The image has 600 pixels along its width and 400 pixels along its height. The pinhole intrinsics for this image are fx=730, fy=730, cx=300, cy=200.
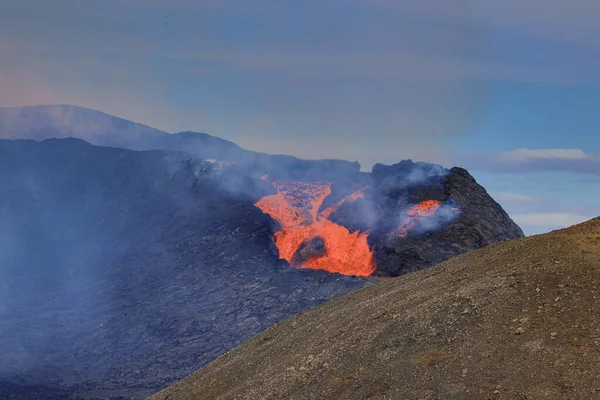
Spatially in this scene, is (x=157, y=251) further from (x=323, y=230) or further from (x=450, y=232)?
(x=450, y=232)

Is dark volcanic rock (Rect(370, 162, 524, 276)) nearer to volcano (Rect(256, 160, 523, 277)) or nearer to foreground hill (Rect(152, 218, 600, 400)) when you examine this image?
volcano (Rect(256, 160, 523, 277))

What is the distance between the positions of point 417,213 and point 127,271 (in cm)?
3214

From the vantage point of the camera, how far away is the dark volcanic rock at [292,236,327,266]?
7412 cm

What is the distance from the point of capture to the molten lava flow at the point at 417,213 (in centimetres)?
7494

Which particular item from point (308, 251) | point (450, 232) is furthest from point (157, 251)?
point (450, 232)

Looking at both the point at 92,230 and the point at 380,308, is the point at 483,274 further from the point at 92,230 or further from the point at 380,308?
the point at 92,230

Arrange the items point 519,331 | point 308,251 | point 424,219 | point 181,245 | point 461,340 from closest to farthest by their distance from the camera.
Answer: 1. point 519,331
2. point 461,340
3. point 308,251
4. point 424,219
5. point 181,245

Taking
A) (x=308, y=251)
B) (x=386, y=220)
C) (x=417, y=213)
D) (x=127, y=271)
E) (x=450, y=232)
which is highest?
(x=417, y=213)

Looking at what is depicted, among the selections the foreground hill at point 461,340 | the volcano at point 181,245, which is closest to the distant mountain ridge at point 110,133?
the volcano at point 181,245

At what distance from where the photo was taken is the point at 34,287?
84438mm

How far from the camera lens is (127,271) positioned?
3155 inches

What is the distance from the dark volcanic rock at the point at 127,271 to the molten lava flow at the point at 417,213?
12.0m

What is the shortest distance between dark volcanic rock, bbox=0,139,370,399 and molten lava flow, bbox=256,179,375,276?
202cm

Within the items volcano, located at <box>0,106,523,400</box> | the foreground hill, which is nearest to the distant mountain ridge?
volcano, located at <box>0,106,523,400</box>
